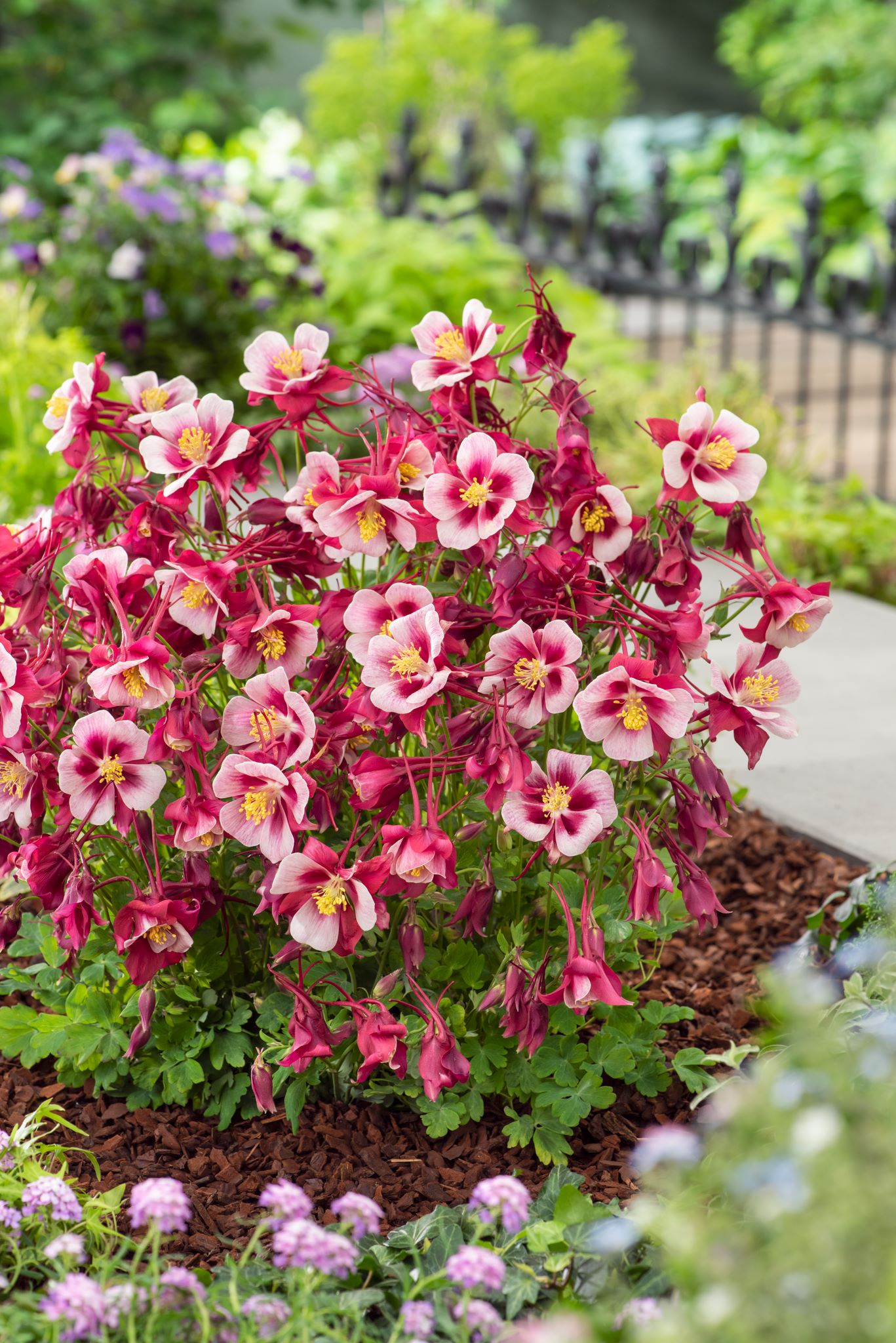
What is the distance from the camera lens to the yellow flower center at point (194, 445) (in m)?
1.72

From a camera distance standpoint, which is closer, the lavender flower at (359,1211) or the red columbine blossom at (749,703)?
the lavender flower at (359,1211)

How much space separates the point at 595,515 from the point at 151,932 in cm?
75

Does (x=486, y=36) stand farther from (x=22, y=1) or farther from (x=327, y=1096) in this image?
(x=327, y=1096)

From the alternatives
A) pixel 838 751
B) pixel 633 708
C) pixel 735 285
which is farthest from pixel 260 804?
pixel 735 285

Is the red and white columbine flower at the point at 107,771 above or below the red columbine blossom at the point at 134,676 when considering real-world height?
below

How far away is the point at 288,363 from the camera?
1814mm

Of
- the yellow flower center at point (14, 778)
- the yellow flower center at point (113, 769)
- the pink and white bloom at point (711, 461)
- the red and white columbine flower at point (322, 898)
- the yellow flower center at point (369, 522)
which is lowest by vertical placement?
the red and white columbine flower at point (322, 898)

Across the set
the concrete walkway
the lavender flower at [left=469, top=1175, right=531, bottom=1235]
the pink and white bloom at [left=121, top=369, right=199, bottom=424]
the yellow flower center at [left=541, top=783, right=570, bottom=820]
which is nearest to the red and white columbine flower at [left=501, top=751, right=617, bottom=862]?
the yellow flower center at [left=541, top=783, right=570, bottom=820]

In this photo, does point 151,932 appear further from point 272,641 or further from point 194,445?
point 194,445

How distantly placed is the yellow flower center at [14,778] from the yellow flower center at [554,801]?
657mm

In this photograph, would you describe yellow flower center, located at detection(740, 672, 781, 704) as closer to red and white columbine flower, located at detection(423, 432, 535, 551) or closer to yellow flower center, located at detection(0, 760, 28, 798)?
red and white columbine flower, located at detection(423, 432, 535, 551)

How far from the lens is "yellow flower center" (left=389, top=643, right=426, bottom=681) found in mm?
1532

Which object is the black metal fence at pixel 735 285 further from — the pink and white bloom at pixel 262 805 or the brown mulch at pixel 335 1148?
the pink and white bloom at pixel 262 805

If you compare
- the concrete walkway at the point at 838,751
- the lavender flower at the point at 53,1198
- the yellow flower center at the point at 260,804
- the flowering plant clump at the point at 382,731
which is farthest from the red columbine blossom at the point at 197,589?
the concrete walkway at the point at 838,751
